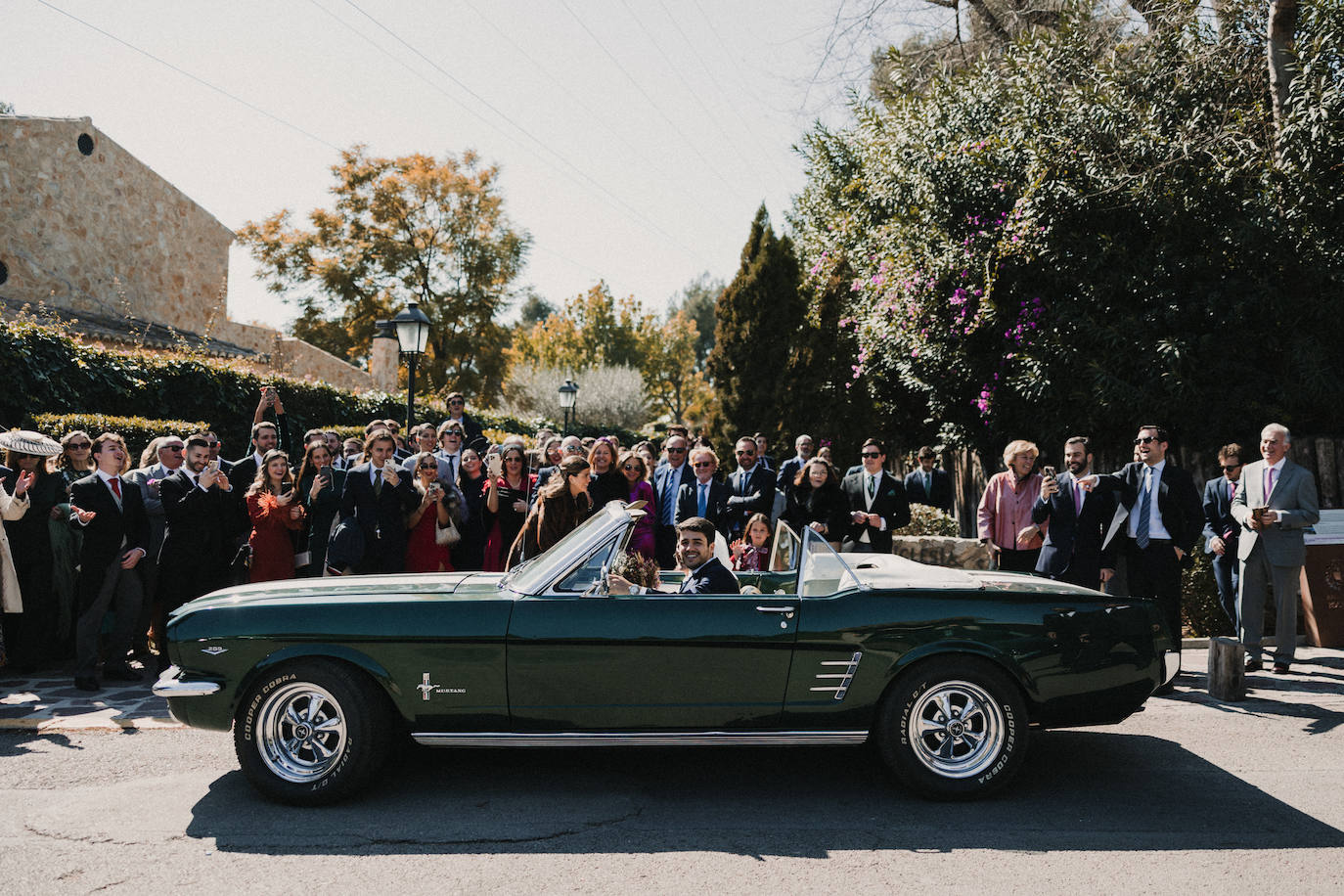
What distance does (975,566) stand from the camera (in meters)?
11.4

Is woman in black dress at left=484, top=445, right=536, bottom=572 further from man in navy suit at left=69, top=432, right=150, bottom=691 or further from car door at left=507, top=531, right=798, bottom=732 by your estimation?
car door at left=507, top=531, right=798, bottom=732

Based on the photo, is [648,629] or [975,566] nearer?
[648,629]

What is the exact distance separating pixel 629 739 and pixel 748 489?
4.65 m

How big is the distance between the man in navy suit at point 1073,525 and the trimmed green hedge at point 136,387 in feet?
31.3

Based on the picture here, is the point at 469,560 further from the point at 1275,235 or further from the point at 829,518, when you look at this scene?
the point at 1275,235

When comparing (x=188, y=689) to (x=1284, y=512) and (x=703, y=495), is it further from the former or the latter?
(x=1284, y=512)

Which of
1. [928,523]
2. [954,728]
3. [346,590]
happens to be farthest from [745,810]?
[928,523]

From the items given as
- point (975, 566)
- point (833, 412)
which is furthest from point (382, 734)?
point (833, 412)

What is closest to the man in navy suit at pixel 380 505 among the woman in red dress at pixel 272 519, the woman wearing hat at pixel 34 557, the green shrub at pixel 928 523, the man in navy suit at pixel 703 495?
the woman in red dress at pixel 272 519

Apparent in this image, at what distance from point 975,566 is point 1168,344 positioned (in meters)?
3.38

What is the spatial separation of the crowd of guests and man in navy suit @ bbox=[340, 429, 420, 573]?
0.04 feet

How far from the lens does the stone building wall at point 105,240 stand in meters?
20.6

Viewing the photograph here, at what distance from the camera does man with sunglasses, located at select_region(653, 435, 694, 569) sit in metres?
8.83

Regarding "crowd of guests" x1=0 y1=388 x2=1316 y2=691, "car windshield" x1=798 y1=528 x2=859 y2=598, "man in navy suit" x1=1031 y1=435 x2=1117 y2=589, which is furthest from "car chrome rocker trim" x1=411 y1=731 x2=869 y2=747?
"man in navy suit" x1=1031 y1=435 x2=1117 y2=589
